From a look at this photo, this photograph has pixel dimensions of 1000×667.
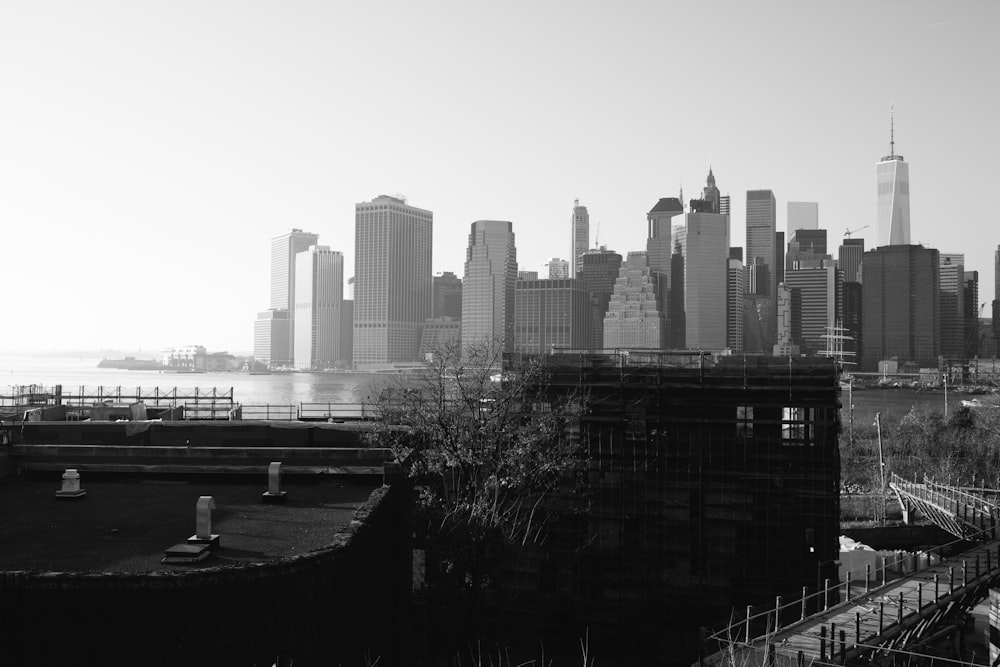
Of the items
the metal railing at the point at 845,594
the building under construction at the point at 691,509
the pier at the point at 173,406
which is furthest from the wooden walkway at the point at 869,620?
the pier at the point at 173,406

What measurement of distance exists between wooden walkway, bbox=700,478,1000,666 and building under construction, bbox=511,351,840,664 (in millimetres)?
1914

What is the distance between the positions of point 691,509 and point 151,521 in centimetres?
1772

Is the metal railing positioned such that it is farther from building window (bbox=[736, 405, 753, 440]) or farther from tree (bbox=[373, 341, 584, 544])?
tree (bbox=[373, 341, 584, 544])

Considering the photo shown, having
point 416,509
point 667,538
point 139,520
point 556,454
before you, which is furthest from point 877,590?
point 139,520

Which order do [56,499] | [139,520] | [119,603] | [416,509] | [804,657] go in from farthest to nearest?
[416,509] < [804,657] < [56,499] < [139,520] < [119,603]

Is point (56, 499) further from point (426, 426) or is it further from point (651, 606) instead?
point (651, 606)

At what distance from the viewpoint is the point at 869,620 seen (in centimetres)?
1942

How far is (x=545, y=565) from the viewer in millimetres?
27000

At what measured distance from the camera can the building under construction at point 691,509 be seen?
25.7m

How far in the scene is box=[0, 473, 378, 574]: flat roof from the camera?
35.4 feet

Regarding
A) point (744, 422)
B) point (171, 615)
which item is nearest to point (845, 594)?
point (744, 422)

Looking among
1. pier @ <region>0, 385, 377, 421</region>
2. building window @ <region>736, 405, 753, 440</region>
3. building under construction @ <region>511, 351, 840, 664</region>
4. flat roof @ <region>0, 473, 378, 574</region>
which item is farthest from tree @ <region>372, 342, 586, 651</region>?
building window @ <region>736, 405, 753, 440</region>

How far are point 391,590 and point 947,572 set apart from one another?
1670cm

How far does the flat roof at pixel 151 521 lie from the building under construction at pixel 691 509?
40.2 ft
